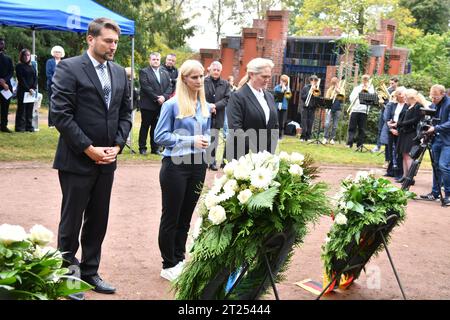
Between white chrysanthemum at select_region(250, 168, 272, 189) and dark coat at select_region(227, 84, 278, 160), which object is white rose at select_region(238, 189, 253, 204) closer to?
white chrysanthemum at select_region(250, 168, 272, 189)

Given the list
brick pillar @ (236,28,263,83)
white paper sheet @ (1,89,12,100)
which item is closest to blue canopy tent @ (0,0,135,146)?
white paper sheet @ (1,89,12,100)

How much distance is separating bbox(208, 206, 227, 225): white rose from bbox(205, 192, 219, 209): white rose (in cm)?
4

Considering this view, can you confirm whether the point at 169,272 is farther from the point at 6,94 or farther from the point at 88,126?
the point at 6,94

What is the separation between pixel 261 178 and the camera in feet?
10.7

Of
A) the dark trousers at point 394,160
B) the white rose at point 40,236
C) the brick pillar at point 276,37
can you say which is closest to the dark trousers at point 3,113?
the dark trousers at point 394,160

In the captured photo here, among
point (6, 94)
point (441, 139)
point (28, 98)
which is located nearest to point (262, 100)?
point (441, 139)

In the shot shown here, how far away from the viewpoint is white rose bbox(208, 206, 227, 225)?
3.21 metres

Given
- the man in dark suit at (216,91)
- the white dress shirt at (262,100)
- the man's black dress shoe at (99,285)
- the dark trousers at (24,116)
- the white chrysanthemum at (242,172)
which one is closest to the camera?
the white chrysanthemum at (242,172)

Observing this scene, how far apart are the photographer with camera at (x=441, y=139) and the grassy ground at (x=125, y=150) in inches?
93.6

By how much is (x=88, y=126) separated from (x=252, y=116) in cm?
184

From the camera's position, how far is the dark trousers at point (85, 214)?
4242 millimetres

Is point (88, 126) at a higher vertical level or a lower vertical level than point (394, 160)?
higher

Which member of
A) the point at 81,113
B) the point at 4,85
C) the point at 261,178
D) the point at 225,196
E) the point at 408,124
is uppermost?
the point at 81,113

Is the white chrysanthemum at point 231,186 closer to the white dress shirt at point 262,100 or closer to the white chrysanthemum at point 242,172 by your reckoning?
the white chrysanthemum at point 242,172
